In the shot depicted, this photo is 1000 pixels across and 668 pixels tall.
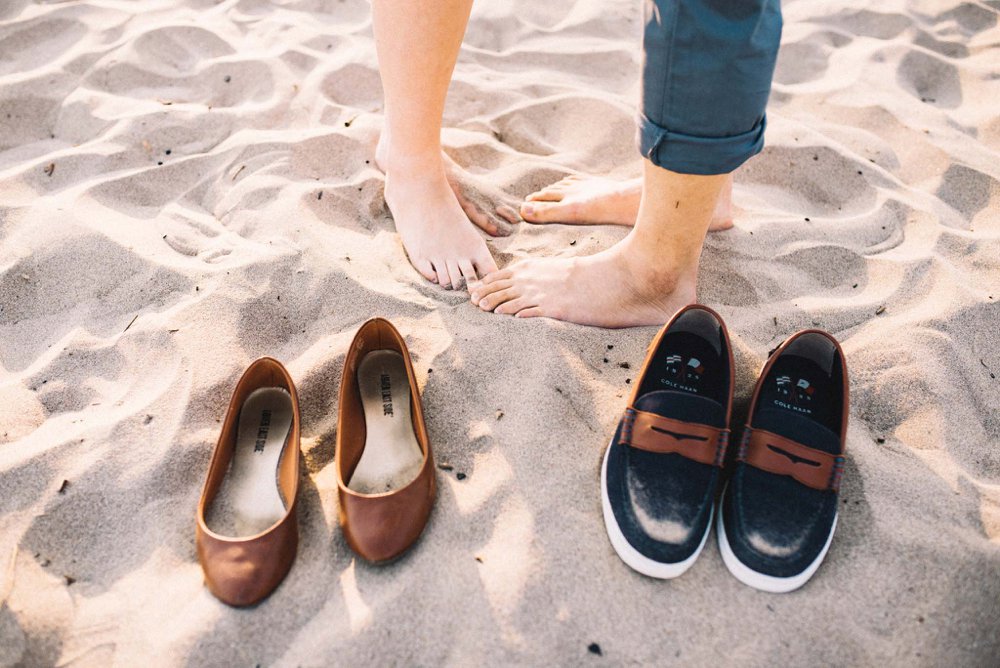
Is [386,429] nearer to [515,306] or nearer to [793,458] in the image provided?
[515,306]

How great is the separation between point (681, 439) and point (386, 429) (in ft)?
1.98

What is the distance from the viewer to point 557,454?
1.27 metres

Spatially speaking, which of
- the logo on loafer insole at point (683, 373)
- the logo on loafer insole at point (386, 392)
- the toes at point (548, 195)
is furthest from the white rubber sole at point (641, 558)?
the toes at point (548, 195)

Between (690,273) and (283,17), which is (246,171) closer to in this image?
(283,17)

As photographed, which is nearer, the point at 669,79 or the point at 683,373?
the point at 669,79

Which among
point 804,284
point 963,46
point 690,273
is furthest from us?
point 963,46

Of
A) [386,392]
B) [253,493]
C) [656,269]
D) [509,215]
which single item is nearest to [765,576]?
[656,269]

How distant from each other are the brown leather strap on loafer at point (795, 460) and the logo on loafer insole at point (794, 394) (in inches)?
4.3

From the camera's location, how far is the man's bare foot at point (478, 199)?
184 centimetres

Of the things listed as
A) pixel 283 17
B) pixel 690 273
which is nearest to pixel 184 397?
pixel 690 273

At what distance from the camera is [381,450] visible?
4.18 ft

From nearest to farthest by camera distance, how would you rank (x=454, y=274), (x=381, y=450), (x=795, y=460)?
1. (x=795, y=460)
2. (x=381, y=450)
3. (x=454, y=274)

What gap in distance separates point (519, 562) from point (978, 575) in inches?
31.4

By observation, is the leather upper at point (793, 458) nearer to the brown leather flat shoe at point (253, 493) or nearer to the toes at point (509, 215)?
the brown leather flat shoe at point (253, 493)
